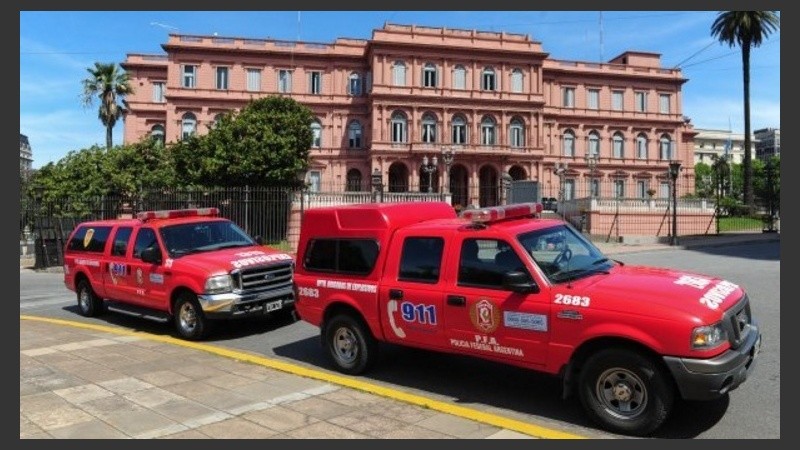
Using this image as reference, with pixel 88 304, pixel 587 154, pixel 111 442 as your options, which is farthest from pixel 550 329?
pixel 587 154

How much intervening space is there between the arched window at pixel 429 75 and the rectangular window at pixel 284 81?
1273 centimetres

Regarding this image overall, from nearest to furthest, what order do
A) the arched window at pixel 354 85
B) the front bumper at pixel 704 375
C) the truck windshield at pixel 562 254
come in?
the front bumper at pixel 704 375, the truck windshield at pixel 562 254, the arched window at pixel 354 85

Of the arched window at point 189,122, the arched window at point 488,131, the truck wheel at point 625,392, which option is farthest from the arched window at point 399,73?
the truck wheel at point 625,392

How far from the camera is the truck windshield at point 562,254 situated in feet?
17.9

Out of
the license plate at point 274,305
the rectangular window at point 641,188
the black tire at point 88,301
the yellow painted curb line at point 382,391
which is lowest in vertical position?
the yellow painted curb line at point 382,391

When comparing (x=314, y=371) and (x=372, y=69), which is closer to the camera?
(x=314, y=371)

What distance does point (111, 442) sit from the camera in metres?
4.73

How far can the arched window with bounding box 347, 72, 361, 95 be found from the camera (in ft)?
186

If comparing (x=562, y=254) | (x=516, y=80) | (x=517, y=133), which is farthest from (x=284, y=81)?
(x=562, y=254)

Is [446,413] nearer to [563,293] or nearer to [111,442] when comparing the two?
[563,293]

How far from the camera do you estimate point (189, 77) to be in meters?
54.0

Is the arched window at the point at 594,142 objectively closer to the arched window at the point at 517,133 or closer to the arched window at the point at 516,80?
the arched window at the point at 517,133

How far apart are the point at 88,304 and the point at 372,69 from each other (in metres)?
45.7

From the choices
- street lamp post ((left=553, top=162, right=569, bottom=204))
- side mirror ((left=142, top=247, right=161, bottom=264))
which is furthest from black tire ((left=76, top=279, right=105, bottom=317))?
street lamp post ((left=553, top=162, right=569, bottom=204))
